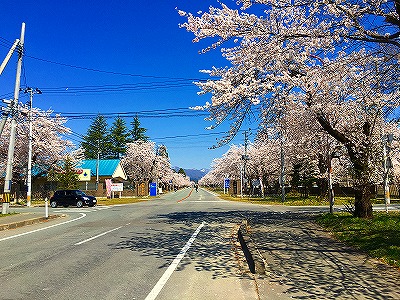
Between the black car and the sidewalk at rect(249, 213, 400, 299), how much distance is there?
23990mm

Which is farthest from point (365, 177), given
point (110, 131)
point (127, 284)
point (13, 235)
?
point (110, 131)

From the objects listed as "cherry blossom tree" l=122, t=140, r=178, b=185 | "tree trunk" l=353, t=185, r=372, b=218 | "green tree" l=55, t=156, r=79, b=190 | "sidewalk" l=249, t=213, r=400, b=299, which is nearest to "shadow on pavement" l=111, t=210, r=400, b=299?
"sidewalk" l=249, t=213, r=400, b=299

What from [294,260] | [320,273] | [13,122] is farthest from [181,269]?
[13,122]

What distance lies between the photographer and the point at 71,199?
3114 cm

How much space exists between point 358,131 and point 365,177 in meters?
2.29

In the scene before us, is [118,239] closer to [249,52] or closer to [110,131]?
[249,52]

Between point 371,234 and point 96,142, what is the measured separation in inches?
3380

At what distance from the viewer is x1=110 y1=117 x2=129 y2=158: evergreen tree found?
308 ft

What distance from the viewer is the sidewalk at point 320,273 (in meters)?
5.45

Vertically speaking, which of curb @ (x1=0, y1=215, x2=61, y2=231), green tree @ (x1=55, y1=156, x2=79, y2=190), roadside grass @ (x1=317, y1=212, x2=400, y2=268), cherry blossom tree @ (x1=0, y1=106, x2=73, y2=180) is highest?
cherry blossom tree @ (x1=0, y1=106, x2=73, y2=180)

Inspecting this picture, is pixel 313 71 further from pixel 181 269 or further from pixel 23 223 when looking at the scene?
pixel 23 223

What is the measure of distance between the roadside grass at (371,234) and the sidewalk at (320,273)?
13.0 inches

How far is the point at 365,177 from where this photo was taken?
13.4 metres

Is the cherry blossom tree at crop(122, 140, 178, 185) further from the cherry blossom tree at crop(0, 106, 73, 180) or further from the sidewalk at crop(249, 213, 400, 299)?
the sidewalk at crop(249, 213, 400, 299)
